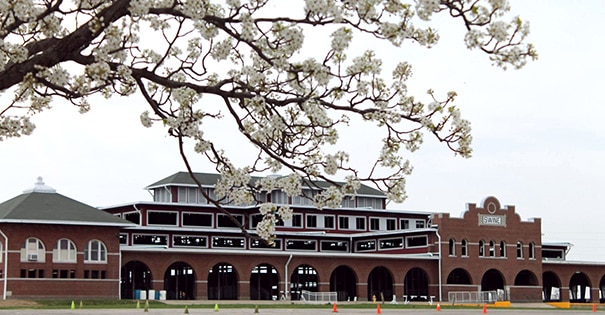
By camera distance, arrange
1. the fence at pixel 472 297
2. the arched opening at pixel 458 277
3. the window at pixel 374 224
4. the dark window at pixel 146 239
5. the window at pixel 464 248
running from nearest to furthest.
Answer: the fence at pixel 472 297 < the dark window at pixel 146 239 < the window at pixel 464 248 < the arched opening at pixel 458 277 < the window at pixel 374 224

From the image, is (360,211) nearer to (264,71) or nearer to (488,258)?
(488,258)

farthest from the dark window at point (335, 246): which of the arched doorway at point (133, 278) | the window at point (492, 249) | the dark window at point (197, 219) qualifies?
the arched doorway at point (133, 278)

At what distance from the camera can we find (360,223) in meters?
83.8

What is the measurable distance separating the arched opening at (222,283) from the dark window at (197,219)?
707 cm

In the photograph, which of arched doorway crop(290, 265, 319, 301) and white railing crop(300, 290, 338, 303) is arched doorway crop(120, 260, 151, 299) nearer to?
arched doorway crop(290, 265, 319, 301)

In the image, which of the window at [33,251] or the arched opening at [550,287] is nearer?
the window at [33,251]

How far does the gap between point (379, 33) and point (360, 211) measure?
245ft

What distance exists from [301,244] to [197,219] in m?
8.88

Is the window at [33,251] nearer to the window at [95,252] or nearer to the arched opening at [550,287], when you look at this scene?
the window at [95,252]

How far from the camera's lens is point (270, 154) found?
10.5 metres

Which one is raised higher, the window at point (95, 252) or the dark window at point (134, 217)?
the dark window at point (134, 217)

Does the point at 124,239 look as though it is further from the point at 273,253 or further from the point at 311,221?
the point at 311,221

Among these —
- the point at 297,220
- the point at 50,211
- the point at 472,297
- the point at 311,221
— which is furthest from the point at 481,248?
the point at 50,211

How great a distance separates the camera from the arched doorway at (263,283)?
238 feet
